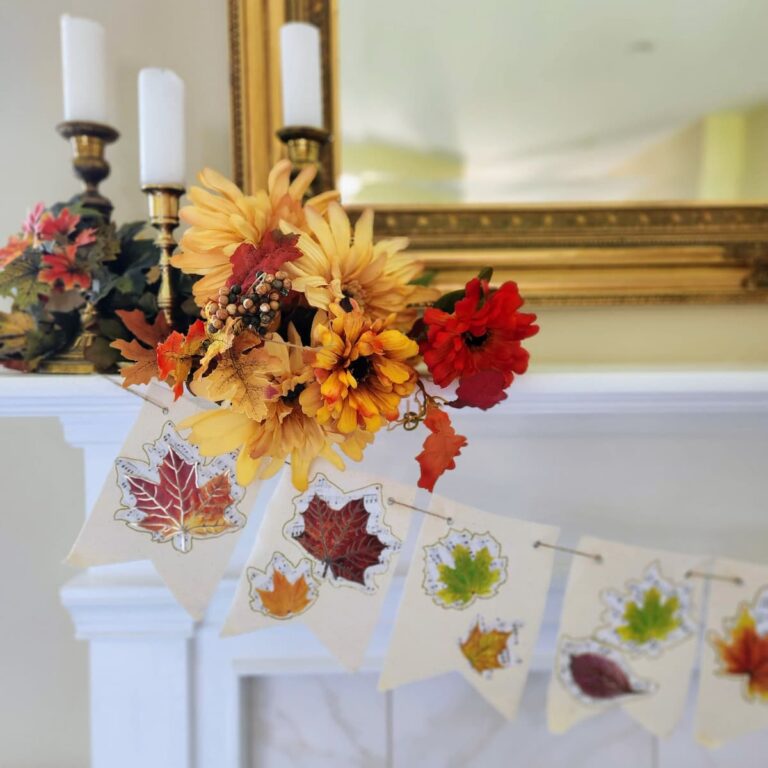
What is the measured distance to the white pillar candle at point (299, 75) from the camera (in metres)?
0.68

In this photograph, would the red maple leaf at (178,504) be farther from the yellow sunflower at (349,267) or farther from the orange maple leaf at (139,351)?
the yellow sunflower at (349,267)

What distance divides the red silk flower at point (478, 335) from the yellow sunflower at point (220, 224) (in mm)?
167

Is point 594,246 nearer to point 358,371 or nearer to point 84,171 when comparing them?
point 358,371

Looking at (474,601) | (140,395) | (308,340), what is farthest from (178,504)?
(474,601)

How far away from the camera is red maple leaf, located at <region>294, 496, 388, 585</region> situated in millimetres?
643

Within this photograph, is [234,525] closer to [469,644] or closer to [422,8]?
[469,644]

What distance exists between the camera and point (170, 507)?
0.63 metres

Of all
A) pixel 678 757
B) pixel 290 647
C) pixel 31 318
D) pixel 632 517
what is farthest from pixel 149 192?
pixel 678 757

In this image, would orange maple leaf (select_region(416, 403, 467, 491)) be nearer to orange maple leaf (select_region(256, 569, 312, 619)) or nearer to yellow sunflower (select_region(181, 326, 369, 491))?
yellow sunflower (select_region(181, 326, 369, 491))

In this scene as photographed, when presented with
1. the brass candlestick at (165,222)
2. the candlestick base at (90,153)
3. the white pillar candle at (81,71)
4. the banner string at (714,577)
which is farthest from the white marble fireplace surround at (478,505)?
the white pillar candle at (81,71)

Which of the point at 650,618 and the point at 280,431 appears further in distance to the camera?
the point at 650,618

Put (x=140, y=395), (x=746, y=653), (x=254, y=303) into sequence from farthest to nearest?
(x=746, y=653) → (x=140, y=395) → (x=254, y=303)

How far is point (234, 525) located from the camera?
637 mm

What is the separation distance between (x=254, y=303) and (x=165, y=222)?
0.69ft
